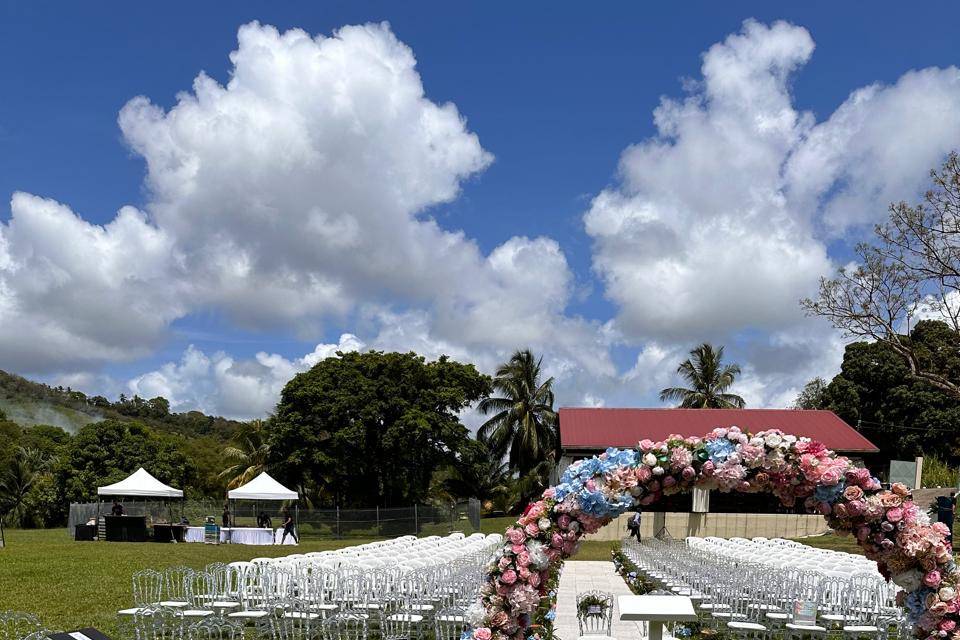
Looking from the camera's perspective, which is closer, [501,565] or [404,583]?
[501,565]

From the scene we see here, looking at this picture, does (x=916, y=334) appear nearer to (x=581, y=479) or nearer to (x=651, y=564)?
(x=651, y=564)

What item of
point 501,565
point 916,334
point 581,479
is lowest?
point 501,565

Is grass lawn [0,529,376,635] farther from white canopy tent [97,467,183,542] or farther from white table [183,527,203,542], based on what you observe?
white table [183,527,203,542]

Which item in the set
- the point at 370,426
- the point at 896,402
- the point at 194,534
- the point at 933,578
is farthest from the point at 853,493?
the point at 896,402

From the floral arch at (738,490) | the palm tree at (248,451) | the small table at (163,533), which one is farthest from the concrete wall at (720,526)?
the floral arch at (738,490)

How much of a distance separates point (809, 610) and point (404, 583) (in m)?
5.03

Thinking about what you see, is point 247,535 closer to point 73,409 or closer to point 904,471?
point 904,471

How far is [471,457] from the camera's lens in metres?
37.9

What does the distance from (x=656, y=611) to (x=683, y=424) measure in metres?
33.6

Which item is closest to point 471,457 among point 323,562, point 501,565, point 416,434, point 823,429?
point 416,434

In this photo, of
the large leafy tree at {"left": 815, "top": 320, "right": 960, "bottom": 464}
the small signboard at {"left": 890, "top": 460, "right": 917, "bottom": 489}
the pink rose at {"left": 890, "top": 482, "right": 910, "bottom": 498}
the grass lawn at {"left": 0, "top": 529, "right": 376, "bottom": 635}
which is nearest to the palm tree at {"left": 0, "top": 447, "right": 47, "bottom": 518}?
the grass lawn at {"left": 0, "top": 529, "right": 376, "bottom": 635}

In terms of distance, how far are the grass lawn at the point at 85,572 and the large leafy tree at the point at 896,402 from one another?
31.8m

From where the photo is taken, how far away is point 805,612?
36.1 ft

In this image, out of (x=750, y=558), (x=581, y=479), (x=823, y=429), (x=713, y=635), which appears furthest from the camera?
(x=823, y=429)
